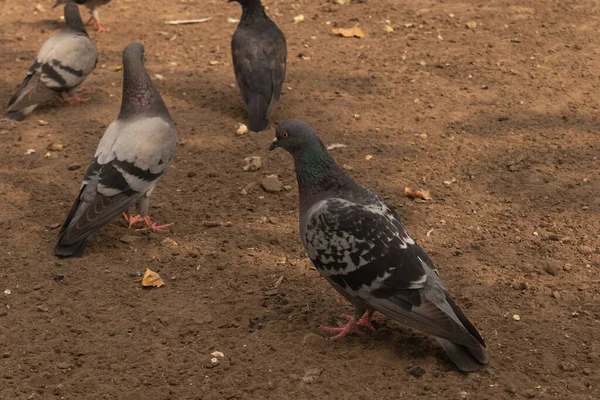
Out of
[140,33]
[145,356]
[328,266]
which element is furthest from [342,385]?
[140,33]

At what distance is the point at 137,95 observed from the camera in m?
5.73

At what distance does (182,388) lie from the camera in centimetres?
405

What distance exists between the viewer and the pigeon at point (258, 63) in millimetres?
7082

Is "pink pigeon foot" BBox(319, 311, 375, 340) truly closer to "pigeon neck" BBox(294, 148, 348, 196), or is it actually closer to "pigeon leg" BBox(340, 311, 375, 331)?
"pigeon leg" BBox(340, 311, 375, 331)

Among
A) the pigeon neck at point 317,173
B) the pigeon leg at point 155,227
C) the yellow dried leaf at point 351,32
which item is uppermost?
the pigeon neck at point 317,173

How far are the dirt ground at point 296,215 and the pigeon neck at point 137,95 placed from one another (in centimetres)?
75

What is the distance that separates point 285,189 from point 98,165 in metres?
1.46

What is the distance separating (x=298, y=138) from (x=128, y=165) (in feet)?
4.74

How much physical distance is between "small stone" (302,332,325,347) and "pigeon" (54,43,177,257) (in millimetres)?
1675

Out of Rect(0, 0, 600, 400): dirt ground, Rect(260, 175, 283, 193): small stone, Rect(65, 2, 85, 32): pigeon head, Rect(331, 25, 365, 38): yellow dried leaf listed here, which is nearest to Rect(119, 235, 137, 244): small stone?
Rect(0, 0, 600, 400): dirt ground

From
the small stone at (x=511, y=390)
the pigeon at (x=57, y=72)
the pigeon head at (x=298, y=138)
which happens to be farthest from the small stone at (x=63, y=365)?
the pigeon at (x=57, y=72)

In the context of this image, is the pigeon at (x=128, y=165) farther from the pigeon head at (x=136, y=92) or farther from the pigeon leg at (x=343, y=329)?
the pigeon leg at (x=343, y=329)

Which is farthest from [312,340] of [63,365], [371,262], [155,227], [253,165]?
[253,165]

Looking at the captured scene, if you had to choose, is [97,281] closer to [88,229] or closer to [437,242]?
[88,229]
